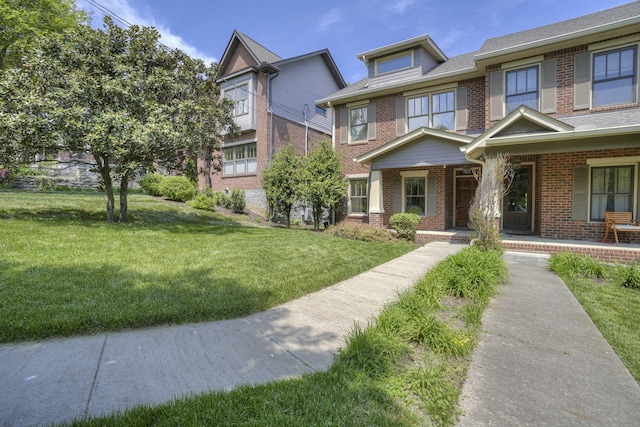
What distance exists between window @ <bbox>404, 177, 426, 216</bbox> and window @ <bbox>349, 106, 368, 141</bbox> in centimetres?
287

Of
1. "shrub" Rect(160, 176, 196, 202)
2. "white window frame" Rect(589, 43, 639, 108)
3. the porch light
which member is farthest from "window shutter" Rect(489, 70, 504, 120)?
"shrub" Rect(160, 176, 196, 202)

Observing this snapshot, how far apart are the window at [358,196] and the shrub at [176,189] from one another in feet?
28.3

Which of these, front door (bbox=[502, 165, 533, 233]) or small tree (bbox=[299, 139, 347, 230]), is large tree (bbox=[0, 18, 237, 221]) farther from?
front door (bbox=[502, 165, 533, 233])

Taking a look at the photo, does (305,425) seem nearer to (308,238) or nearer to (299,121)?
(308,238)

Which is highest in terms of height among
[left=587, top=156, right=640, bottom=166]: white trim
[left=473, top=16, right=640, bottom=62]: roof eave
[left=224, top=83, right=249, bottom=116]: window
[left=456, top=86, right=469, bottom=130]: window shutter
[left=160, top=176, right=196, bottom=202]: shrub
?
[left=224, top=83, right=249, bottom=116]: window

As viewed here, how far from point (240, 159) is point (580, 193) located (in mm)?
15706

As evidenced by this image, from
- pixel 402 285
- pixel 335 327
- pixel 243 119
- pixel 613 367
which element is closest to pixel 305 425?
pixel 335 327

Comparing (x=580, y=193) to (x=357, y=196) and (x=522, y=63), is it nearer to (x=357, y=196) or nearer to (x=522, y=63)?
(x=522, y=63)

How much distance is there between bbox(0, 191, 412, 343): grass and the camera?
3.48 m

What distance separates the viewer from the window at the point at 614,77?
8641mm

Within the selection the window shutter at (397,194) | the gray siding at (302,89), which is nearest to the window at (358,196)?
the window shutter at (397,194)

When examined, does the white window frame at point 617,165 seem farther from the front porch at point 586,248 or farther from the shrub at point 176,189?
the shrub at point 176,189

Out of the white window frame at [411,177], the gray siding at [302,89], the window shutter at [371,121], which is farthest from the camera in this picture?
the gray siding at [302,89]

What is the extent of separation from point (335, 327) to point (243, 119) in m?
16.0
